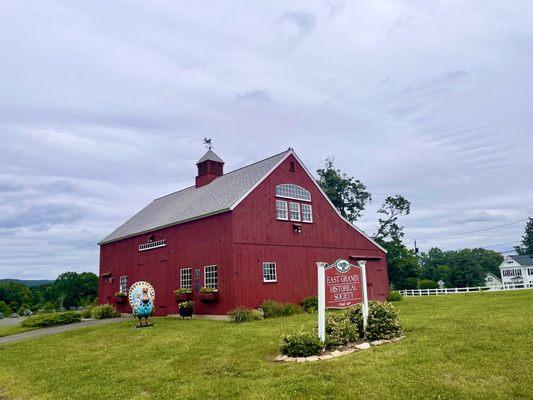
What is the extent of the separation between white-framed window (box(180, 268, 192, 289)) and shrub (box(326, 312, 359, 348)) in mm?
13494

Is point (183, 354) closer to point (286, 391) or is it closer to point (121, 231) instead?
point (286, 391)

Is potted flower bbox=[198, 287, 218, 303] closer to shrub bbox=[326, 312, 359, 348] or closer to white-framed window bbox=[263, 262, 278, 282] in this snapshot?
white-framed window bbox=[263, 262, 278, 282]

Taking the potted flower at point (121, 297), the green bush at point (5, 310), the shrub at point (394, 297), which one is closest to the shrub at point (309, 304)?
the shrub at point (394, 297)

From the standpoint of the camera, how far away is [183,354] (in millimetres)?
12789

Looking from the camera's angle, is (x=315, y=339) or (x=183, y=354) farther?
(x=183, y=354)

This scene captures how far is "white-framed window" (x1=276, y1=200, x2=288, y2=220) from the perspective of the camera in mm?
24625

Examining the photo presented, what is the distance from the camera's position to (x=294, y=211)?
25531 millimetres

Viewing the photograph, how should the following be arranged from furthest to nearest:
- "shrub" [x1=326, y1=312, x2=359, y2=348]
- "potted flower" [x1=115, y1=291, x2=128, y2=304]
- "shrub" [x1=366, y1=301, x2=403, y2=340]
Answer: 1. "potted flower" [x1=115, y1=291, x2=128, y2=304]
2. "shrub" [x1=366, y1=301, x2=403, y2=340]
3. "shrub" [x1=326, y1=312, x2=359, y2=348]

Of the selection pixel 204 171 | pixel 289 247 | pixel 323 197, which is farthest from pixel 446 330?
pixel 204 171

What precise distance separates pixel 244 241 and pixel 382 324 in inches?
449

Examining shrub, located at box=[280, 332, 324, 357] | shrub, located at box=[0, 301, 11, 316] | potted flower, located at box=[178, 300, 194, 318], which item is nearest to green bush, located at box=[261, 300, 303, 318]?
potted flower, located at box=[178, 300, 194, 318]

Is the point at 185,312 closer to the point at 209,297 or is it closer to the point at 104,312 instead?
the point at 209,297

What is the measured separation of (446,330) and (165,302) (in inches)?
706

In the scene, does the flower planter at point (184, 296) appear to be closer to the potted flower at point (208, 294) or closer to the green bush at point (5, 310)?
the potted flower at point (208, 294)
